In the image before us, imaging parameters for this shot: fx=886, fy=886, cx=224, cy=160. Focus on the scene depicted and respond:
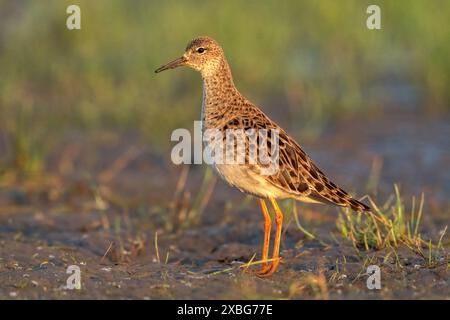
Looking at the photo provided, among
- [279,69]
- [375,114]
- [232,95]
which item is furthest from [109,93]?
[232,95]

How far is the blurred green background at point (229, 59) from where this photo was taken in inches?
473

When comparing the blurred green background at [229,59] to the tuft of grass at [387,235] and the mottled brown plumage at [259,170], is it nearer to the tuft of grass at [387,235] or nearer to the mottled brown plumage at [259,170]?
the mottled brown plumage at [259,170]

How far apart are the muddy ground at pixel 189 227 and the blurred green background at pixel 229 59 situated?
19.4 inches

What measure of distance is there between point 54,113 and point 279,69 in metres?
3.47

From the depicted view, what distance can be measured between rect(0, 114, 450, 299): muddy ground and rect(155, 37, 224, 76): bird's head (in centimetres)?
139

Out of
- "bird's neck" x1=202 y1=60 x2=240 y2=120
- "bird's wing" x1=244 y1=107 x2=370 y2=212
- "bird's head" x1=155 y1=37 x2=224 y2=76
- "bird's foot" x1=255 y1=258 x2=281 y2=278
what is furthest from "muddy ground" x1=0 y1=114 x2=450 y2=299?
"bird's head" x1=155 y1=37 x2=224 y2=76

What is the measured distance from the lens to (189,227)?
339 inches

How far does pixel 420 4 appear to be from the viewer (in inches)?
547

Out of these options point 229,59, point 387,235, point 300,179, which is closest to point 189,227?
point 300,179

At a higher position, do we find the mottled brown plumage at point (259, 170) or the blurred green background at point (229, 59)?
the blurred green background at point (229, 59)

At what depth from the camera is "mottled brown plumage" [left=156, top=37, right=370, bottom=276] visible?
658 centimetres

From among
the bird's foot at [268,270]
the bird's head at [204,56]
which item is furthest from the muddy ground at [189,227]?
the bird's head at [204,56]

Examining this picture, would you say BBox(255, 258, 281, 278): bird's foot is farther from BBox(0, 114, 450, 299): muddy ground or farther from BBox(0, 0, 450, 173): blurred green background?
BBox(0, 0, 450, 173): blurred green background

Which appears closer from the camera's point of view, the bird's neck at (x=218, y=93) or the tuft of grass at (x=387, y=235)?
the tuft of grass at (x=387, y=235)
